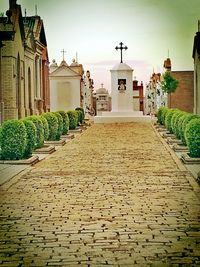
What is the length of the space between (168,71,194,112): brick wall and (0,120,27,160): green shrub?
116 ft

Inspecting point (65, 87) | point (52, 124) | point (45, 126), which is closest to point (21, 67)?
point (52, 124)

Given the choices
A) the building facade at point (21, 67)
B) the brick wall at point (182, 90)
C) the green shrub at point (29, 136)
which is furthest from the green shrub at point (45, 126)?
the brick wall at point (182, 90)

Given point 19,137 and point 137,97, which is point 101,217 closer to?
point 19,137

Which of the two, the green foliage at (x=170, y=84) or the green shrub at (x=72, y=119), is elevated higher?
the green foliage at (x=170, y=84)

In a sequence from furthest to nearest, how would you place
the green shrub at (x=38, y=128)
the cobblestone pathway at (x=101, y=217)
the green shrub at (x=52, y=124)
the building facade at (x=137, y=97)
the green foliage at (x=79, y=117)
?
the building facade at (x=137, y=97) < the green foliage at (x=79, y=117) < the green shrub at (x=52, y=124) < the green shrub at (x=38, y=128) < the cobblestone pathway at (x=101, y=217)

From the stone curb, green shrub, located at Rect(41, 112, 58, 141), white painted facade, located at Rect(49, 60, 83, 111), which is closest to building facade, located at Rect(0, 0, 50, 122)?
green shrub, located at Rect(41, 112, 58, 141)

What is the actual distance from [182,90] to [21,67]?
963 inches

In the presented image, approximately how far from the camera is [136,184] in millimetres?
11734

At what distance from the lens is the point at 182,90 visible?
53.2 meters

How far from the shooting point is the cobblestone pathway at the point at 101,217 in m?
6.37

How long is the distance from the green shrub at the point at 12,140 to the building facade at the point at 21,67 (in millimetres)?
9913

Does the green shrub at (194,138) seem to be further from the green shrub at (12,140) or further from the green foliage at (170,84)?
the green foliage at (170,84)

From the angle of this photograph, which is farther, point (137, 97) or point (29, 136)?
point (137, 97)

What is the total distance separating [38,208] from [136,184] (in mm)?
3068
